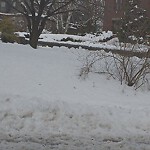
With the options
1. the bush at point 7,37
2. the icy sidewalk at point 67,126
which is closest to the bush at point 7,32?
the bush at point 7,37

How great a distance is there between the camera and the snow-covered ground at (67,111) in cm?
654

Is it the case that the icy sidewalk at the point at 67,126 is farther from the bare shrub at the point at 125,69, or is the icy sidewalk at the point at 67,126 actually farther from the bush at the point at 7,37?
the bush at the point at 7,37

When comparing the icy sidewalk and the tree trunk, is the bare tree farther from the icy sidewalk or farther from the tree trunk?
the icy sidewalk

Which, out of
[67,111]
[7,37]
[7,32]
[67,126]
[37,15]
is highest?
[37,15]

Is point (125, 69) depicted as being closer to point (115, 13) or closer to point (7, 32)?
point (7, 32)

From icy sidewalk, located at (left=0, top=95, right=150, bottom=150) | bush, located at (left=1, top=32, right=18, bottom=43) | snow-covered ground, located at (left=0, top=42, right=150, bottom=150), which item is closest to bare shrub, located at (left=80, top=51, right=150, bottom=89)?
snow-covered ground, located at (left=0, top=42, right=150, bottom=150)

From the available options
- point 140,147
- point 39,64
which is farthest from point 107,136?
point 39,64

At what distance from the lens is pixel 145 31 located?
1021cm

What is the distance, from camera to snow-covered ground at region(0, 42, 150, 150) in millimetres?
6535

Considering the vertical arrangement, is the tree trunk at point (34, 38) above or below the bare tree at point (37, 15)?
below

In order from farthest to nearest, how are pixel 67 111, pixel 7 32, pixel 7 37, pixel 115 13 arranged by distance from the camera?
pixel 115 13, pixel 7 32, pixel 7 37, pixel 67 111

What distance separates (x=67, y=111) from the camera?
A: 7.52 meters

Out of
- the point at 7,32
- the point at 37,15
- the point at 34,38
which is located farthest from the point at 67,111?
the point at 7,32

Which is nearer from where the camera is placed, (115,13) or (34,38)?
(34,38)
